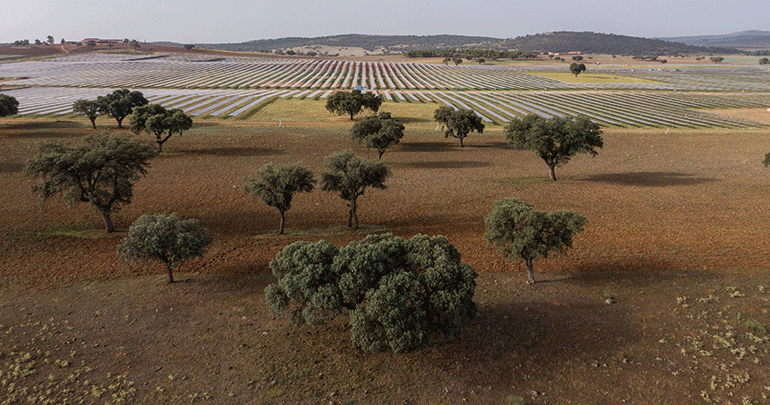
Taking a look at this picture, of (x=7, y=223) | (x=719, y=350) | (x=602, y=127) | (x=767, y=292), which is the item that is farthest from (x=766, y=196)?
(x=7, y=223)

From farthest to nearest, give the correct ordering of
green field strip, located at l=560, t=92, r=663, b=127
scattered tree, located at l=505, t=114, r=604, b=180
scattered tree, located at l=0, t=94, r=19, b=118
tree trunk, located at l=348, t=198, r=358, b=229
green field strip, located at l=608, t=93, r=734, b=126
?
green field strip, located at l=608, t=93, r=734, b=126
green field strip, located at l=560, t=92, r=663, b=127
scattered tree, located at l=0, t=94, r=19, b=118
scattered tree, located at l=505, t=114, r=604, b=180
tree trunk, located at l=348, t=198, r=358, b=229

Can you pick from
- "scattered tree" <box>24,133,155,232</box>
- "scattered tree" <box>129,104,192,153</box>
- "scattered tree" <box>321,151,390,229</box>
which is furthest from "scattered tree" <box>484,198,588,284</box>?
"scattered tree" <box>129,104,192,153</box>

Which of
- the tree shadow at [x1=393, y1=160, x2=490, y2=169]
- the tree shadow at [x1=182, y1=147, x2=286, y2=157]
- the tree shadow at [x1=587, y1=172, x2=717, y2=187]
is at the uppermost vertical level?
the tree shadow at [x1=182, y1=147, x2=286, y2=157]

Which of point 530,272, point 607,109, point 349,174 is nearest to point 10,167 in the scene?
point 349,174

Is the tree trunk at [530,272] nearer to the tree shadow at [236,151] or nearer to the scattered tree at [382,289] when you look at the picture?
the scattered tree at [382,289]

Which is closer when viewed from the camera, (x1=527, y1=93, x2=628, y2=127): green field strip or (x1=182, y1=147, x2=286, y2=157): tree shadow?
(x1=182, y1=147, x2=286, y2=157): tree shadow

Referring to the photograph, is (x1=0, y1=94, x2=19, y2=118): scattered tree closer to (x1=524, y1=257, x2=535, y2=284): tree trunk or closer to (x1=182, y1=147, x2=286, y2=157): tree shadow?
(x1=182, y1=147, x2=286, y2=157): tree shadow

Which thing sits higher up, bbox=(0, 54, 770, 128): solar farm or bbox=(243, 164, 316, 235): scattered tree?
bbox=(0, 54, 770, 128): solar farm
